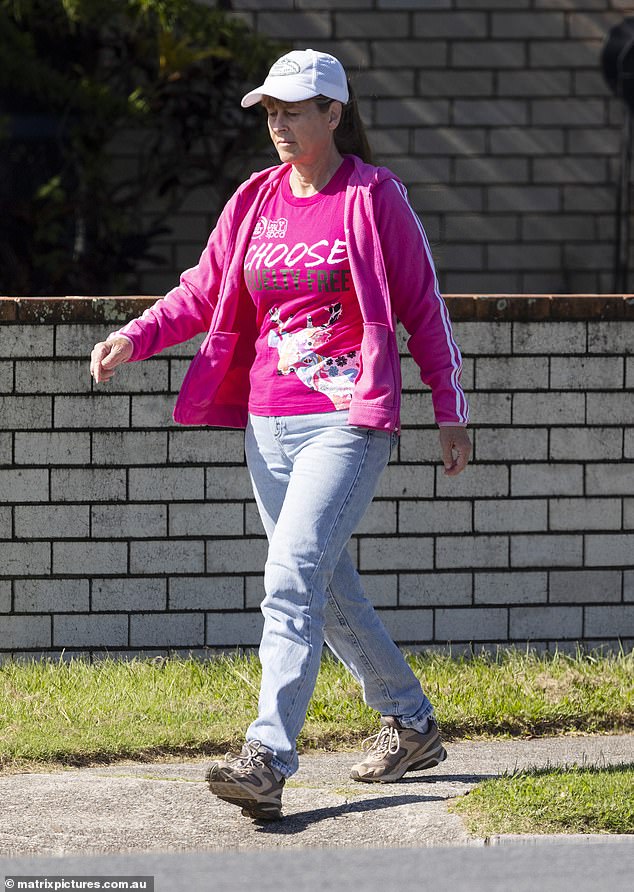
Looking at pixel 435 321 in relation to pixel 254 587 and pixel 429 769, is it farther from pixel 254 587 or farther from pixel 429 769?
pixel 254 587

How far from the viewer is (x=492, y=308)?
201 inches

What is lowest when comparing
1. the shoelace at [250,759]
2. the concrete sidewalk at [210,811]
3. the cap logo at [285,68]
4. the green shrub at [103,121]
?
the concrete sidewalk at [210,811]

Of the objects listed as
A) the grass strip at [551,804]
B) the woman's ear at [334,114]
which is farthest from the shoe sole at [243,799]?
the woman's ear at [334,114]

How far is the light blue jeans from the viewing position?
344cm

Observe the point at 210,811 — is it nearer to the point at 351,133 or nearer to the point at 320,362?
the point at 320,362

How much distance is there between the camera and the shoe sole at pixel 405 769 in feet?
12.5

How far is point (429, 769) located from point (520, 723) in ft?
1.96

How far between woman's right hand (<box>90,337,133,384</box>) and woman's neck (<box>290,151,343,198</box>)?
612mm

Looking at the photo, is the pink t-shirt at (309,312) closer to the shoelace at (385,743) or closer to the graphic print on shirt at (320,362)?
the graphic print on shirt at (320,362)

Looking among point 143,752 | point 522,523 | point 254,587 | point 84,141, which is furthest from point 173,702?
point 84,141

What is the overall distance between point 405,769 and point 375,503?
1458mm

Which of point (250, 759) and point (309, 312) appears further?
point (309, 312)

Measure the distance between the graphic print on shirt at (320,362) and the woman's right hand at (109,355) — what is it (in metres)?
0.43

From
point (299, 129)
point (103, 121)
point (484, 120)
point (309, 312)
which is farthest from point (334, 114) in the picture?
point (484, 120)
